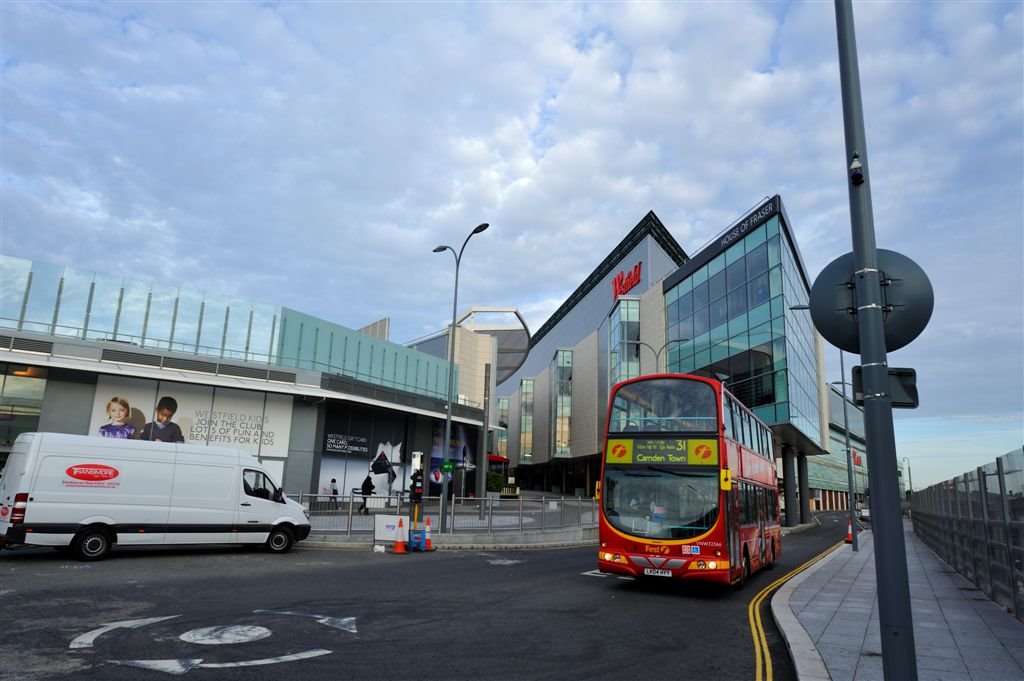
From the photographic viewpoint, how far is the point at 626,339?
5494 cm

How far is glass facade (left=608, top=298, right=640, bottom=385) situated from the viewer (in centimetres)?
5469

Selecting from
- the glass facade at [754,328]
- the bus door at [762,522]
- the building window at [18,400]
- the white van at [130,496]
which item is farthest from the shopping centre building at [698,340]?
the building window at [18,400]

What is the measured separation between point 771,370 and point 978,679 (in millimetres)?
31344

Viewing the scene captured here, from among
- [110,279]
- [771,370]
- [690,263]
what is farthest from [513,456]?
[110,279]

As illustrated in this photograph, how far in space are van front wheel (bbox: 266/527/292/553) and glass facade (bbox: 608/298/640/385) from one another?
130ft

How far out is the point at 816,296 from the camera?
5062 mm

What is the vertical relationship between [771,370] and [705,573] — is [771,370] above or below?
above

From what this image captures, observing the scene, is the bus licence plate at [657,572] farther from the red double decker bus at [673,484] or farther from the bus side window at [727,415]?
the bus side window at [727,415]

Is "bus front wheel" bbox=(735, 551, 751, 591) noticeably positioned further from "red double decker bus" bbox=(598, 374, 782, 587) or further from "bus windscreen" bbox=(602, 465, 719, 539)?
"bus windscreen" bbox=(602, 465, 719, 539)

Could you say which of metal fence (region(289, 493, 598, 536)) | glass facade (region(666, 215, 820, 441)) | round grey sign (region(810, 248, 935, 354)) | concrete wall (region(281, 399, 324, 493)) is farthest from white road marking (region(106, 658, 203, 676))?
glass facade (region(666, 215, 820, 441))

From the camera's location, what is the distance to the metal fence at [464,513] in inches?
806

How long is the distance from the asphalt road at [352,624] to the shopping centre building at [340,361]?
13.8m

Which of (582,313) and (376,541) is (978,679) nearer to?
(376,541)

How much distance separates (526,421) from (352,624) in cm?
8826
